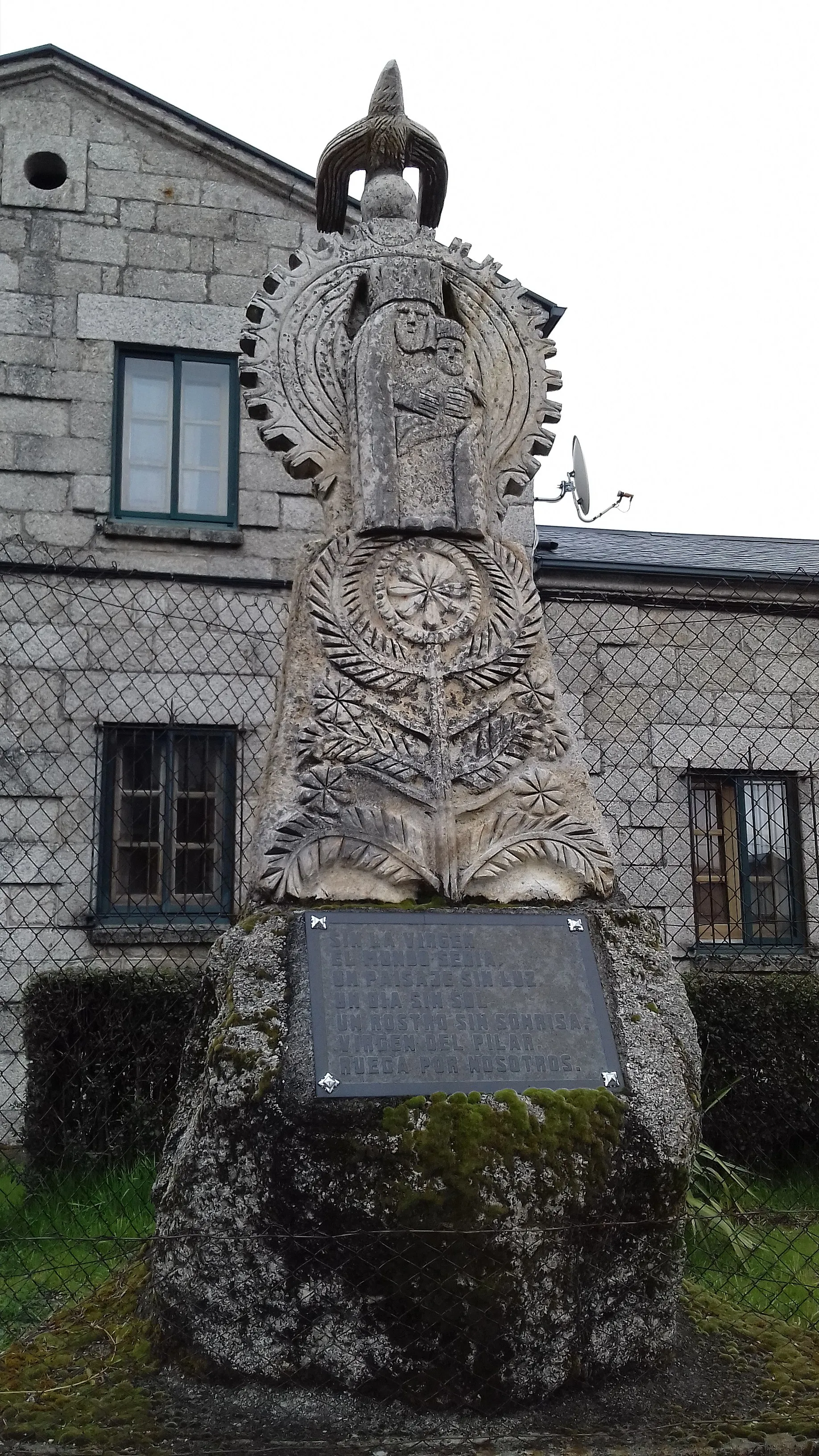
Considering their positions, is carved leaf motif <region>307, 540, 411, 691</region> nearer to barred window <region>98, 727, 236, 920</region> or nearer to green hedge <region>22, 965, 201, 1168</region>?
green hedge <region>22, 965, 201, 1168</region>

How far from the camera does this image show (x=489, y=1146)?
97.0 inches

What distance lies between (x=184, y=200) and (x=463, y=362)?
211 inches

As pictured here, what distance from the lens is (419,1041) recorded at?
2.66m

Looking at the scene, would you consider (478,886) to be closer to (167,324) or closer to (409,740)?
(409,740)

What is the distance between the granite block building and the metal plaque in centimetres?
407

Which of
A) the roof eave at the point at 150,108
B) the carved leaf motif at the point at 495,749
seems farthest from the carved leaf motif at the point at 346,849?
the roof eave at the point at 150,108

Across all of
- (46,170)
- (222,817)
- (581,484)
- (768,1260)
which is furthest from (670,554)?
(768,1260)

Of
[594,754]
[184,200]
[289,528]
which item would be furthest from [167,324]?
[594,754]

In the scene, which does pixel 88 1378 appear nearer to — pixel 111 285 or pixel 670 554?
pixel 111 285

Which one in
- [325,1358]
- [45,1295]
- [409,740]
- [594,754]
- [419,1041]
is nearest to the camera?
[325,1358]

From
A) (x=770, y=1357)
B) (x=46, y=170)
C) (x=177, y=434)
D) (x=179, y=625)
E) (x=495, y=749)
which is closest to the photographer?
(x=770, y=1357)

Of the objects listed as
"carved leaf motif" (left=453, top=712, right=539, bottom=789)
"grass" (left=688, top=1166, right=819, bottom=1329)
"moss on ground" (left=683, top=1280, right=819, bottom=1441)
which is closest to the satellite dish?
"grass" (left=688, top=1166, right=819, bottom=1329)

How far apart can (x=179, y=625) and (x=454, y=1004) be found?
5119 mm

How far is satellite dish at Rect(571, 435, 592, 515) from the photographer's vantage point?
9508mm
